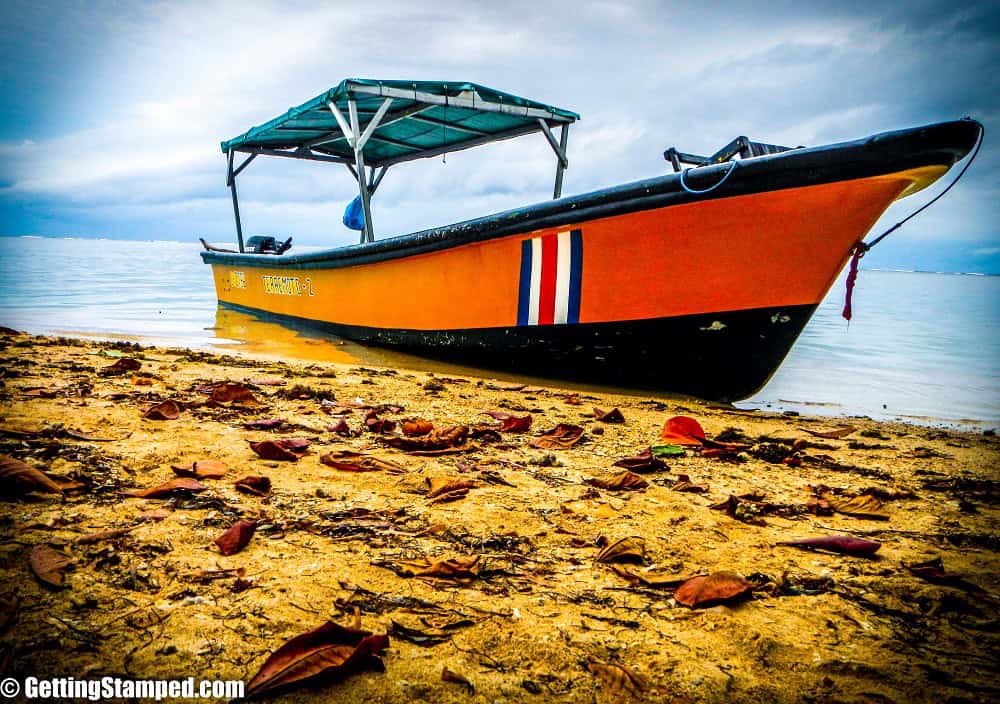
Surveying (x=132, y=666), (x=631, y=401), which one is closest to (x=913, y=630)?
(x=132, y=666)

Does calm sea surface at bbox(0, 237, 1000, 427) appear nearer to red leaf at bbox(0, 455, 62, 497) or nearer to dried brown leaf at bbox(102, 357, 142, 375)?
dried brown leaf at bbox(102, 357, 142, 375)

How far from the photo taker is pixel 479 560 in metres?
1.37

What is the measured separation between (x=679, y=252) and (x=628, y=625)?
314 cm

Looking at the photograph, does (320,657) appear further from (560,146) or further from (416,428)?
(560,146)

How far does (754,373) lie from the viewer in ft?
13.5

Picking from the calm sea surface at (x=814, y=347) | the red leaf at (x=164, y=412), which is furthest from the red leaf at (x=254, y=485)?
the calm sea surface at (x=814, y=347)

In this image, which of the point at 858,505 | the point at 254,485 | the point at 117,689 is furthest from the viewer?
the point at 858,505

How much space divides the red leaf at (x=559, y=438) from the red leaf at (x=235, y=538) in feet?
4.63

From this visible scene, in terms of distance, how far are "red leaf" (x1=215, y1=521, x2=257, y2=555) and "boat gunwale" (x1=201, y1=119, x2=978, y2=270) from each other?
3280 millimetres

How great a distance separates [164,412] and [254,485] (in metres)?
1.10

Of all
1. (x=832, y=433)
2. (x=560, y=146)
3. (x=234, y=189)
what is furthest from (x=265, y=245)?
(x=832, y=433)

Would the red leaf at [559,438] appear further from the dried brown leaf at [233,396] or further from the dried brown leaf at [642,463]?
the dried brown leaf at [233,396]

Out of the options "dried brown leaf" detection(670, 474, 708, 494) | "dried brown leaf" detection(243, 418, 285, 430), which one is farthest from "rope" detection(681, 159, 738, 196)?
"dried brown leaf" detection(243, 418, 285, 430)

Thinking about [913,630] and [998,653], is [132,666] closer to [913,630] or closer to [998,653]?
[913,630]
